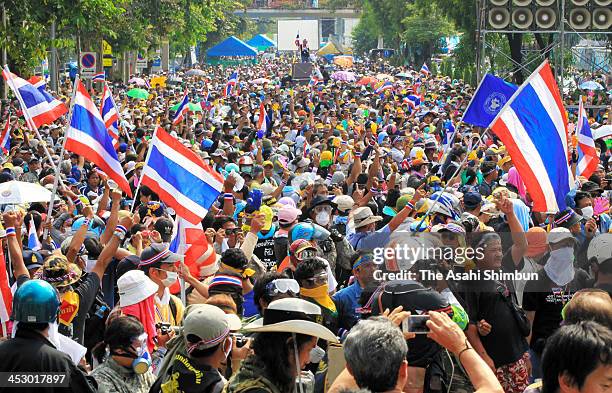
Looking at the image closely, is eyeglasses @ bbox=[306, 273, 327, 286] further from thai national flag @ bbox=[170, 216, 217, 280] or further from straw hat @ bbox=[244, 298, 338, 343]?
thai national flag @ bbox=[170, 216, 217, 280]

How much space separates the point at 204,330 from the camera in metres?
5.12

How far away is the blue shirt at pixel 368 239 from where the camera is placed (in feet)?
26.7

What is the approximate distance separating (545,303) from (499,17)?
21.2m

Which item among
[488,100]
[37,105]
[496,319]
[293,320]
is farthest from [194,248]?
[37,105]

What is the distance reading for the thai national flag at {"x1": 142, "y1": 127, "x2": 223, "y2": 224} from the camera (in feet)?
30.5

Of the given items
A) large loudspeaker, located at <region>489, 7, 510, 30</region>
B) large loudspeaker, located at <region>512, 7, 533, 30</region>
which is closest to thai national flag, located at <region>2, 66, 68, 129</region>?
large loudspeaker, located at <region>489, 7, 510, 30</region>

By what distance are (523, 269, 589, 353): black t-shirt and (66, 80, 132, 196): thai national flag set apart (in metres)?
4.40

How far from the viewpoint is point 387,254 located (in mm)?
6793

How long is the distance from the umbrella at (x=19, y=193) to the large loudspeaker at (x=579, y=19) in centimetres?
1967

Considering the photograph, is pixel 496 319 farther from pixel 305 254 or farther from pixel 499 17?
pixel 499 17

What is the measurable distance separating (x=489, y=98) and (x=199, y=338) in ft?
26.3

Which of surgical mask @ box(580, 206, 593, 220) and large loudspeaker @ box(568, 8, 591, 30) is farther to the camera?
large loudspeaker @ box(568, 8, 591, 30)

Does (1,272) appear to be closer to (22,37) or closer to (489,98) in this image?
(489,98)

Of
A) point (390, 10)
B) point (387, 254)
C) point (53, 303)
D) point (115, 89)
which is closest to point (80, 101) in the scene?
point (387, 254)
